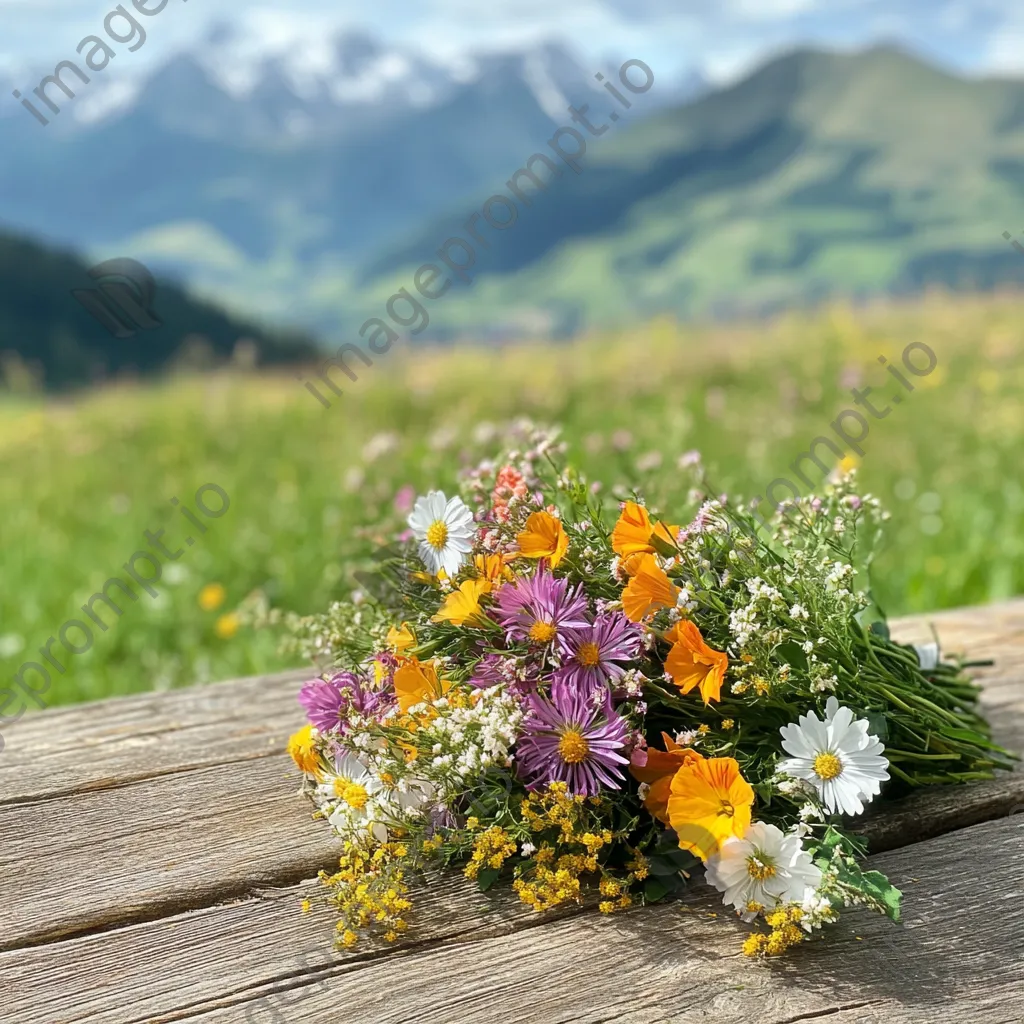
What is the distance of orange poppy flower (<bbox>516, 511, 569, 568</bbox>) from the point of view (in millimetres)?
1240

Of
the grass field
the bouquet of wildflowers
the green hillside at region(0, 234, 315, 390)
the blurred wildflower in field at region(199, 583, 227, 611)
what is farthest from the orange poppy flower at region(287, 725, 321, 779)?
the green hillside at region(0, 234, 315, 390)

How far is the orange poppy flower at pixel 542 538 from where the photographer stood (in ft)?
4.07

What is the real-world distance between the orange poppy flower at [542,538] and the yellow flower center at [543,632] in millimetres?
Answer: 78

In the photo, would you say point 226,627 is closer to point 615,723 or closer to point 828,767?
point 615,723

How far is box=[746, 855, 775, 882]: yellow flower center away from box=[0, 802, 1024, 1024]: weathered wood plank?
0.29 ft

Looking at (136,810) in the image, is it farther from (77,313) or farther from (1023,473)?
(77,313)

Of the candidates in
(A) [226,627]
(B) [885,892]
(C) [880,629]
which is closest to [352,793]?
(B) [885,892]

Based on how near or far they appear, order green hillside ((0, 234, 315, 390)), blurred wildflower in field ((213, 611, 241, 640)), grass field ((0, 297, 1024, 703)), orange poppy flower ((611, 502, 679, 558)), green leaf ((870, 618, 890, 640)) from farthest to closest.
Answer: green hillside ((0, 234, 315, 390))
grass field ((0, 297, 1024, 703))
blurred wildflower in field ((213, 611, 241, 640))
green leaf ((870, 618, 890, 640))
orange poppy flower ((611, 502, 679, 558))

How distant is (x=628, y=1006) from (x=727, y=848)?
203mm

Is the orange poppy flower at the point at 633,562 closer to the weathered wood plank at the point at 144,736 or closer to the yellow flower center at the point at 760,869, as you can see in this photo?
the yellow flower center at the point at 760,869

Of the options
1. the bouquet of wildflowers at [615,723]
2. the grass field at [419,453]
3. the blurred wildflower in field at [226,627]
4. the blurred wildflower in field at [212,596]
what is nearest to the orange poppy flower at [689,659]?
the bouquet of wildflowers at [615,723]

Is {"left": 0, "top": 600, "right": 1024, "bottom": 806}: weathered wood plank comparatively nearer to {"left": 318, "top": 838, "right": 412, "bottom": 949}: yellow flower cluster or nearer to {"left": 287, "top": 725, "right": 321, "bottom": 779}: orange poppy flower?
{"left": 287, "top": 725, "right": 321, "bottom": 779}: orange poppy flower

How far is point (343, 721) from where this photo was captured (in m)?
1.30

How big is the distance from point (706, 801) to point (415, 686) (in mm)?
375
